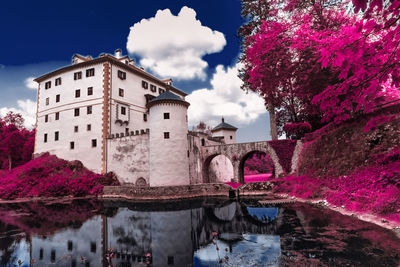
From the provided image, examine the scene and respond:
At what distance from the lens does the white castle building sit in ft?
66.6

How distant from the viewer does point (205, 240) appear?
7.69 meters

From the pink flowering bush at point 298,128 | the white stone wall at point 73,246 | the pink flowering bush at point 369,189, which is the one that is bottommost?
the white stone wall at point 73,246

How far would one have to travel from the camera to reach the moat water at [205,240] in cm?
526

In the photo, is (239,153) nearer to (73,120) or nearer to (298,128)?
(298,128)

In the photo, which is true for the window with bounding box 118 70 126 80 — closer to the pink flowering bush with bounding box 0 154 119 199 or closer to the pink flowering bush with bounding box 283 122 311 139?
the pink flowering bush with bounding box 0 154 119 199

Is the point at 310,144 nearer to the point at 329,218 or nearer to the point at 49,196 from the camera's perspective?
the point at 329,218

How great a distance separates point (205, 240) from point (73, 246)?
4.72m

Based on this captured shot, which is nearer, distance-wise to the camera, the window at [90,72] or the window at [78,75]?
the window at [90,72]

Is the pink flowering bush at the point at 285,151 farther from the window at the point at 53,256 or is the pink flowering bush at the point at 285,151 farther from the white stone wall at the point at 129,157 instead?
the window at the point at 53,256

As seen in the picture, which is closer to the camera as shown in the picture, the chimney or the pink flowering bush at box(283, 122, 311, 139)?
the pink flowering bush at box(283, 122, 311, 139)

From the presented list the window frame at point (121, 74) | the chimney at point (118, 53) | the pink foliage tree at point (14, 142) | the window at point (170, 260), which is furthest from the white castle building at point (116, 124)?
the window at point (170, 260)

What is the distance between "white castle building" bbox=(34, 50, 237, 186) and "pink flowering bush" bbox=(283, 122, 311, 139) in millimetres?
9677

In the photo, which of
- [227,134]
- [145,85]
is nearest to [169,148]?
[145,85]

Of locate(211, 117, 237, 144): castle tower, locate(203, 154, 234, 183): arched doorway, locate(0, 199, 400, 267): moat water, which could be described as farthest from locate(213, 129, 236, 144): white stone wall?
locate(0, 199, 400, 267): moat water
